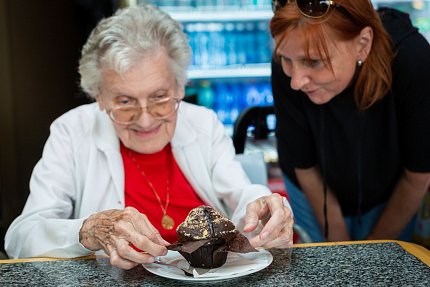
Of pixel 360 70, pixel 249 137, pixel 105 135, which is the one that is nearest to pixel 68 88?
pixel 249 137

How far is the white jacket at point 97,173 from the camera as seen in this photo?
72.3 inches

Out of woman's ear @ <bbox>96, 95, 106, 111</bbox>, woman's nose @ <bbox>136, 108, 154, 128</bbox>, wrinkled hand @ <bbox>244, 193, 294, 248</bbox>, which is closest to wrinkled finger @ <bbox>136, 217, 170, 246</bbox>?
wrinkled hand @ <bbox>244, 193, 294, 248</bbox>

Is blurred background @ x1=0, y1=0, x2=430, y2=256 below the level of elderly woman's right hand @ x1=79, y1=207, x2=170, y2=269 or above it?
above

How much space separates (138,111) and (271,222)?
2.02ft

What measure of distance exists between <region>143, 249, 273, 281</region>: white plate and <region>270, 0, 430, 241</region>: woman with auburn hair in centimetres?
73

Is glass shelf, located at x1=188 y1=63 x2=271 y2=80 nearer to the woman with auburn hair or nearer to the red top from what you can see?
the woman with auburn hair

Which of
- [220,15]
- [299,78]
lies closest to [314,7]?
[299,78]

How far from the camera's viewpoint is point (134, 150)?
6.73 ft

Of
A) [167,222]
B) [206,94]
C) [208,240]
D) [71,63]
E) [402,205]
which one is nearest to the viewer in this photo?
[208,240]

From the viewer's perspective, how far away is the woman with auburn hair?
6.42 ft

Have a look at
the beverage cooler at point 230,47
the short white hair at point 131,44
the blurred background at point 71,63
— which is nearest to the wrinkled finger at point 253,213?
the short white hair at point 131,44

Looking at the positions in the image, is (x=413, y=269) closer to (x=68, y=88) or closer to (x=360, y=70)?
(x=360, y=70)

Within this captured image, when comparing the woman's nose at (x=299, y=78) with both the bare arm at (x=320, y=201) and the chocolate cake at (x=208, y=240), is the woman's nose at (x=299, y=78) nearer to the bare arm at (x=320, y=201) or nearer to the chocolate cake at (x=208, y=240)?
the bare arm at (x=320, y=201)

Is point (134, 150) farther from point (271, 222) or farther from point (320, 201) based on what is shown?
point (320, 201)
